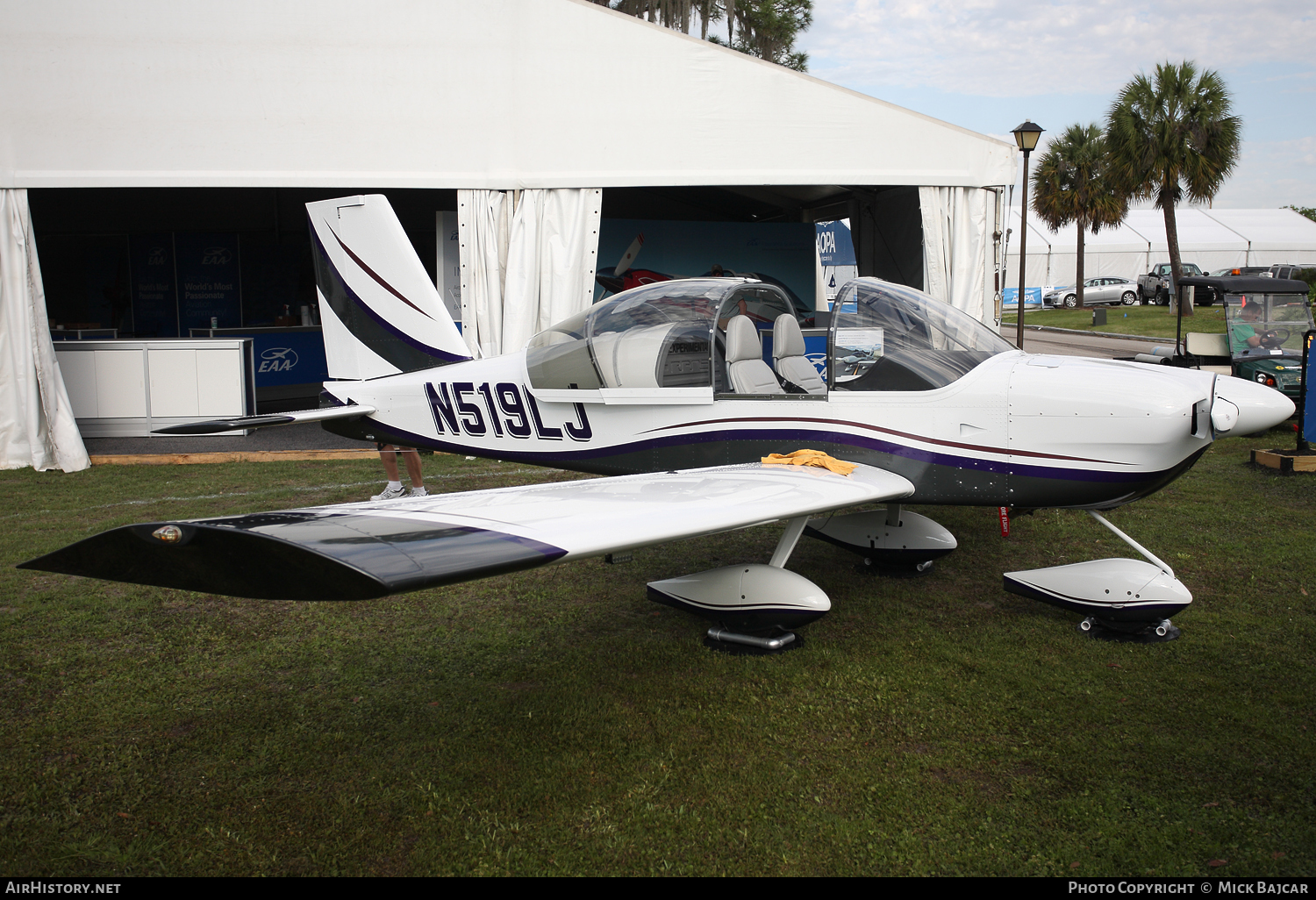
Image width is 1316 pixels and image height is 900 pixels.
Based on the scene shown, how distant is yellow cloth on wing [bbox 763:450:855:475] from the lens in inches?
169

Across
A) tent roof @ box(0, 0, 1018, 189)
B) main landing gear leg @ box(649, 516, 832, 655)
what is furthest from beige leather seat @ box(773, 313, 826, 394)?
tent roof @ box(0, 0, 1018, 189)

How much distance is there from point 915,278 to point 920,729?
29.7ft

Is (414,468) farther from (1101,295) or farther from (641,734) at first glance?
(1101,295)

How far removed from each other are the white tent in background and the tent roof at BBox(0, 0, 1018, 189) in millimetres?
32003

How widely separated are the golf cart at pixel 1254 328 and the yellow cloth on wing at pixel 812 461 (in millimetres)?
8675

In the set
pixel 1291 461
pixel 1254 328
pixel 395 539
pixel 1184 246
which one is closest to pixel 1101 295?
pixel 1184 246

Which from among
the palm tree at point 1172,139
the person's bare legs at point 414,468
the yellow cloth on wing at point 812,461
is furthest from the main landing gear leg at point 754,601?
the palm tree at point 1172,139

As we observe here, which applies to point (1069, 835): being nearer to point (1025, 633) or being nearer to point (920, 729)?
point (920, 729)

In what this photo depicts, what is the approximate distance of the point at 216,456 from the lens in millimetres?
8930

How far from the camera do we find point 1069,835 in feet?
8.34

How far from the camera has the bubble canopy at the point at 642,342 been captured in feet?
15.4

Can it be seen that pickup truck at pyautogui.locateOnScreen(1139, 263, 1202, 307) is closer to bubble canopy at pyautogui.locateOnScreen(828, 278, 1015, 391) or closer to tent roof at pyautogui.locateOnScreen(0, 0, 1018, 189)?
tent roof at pyautogui.locateOnScreen(0, 0, 1018, 189)

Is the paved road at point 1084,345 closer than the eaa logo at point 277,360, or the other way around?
the eaa logo at point 277,360

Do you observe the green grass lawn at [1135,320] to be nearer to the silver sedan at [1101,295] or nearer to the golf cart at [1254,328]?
the silver sedan at [1101,295]
